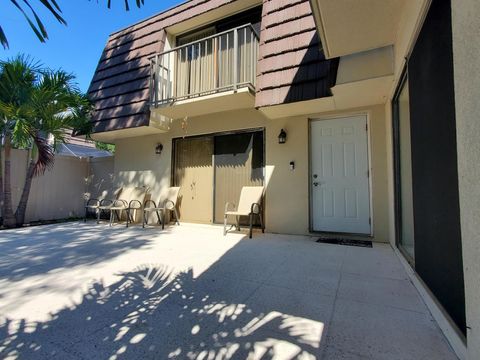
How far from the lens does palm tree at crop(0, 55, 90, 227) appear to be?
5.13m

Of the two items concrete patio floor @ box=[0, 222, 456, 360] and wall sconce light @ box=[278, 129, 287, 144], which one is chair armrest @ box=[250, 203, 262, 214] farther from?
wall sconce light @ box=[278, 129, 287, 144]

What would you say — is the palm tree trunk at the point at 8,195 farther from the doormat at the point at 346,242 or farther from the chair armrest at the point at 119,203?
the doormat at the point at 346,242

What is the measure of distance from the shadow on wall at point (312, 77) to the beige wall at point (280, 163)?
33.7 inches

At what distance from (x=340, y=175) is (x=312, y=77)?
5.76 feet

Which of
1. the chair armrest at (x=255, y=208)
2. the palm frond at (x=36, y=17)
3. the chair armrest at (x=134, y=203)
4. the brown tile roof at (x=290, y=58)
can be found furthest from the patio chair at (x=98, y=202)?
the palm frond at (x=36, y=17)

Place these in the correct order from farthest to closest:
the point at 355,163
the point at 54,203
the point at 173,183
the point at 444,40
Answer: the point at 54,203 → the point at 173,183 → the point at 355,163 → the point at 444,40

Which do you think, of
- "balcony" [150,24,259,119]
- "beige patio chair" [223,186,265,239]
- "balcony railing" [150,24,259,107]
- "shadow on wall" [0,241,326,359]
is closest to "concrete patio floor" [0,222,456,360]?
"shadow on wall" [0,241,326,359]

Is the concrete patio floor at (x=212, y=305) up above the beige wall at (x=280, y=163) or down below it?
below

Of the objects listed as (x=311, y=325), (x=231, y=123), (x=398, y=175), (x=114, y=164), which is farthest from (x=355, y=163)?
(x=114, y=164)

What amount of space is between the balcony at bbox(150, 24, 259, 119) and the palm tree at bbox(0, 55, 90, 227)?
203cm

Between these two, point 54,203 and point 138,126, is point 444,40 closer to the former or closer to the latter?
point 138,126

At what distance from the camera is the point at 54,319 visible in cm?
176

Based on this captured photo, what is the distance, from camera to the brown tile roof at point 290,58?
3990mm

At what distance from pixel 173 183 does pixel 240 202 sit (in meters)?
2.03
